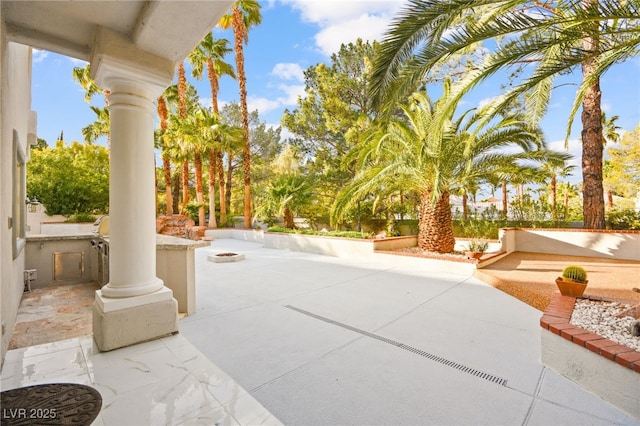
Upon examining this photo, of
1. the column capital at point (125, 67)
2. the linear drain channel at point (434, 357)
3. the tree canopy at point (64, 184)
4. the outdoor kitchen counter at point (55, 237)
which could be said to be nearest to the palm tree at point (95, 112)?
the tree canopy at point (64, 184)

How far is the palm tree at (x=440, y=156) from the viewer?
7465 millimetres

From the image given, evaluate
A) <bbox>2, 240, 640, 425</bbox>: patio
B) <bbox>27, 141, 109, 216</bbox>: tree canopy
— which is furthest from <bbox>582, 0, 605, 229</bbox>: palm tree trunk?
<bbox>27, 141, 109, 216</bbox>: tree canopy

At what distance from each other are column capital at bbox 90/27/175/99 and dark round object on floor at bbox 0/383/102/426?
9.02 feet

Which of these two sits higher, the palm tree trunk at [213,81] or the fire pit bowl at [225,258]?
the palm tree trunk at [213,81]

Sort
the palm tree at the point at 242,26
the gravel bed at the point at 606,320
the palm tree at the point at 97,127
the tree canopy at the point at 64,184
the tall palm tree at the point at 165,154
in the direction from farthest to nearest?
the palm tree at the point at 97,127, the tall palm tree at the point at 165,154, the tree canopy at the point at 64,184, the palm tree at the point at 242,26, the gravel bed at the point at 606,320

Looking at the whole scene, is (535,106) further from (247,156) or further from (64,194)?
(64,194)

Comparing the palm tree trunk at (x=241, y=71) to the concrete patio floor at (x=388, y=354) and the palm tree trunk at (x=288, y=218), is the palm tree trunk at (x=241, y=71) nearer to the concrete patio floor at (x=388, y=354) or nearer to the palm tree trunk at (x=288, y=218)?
the palm tree trunk at (x=288, y=218)

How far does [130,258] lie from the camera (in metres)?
3.07

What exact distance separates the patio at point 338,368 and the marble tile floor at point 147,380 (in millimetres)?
10

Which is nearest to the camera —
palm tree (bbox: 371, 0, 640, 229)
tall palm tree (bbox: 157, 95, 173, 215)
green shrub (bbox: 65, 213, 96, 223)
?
palm tree (bbox: 371, 0, 640, 229)

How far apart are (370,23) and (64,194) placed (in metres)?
20.1

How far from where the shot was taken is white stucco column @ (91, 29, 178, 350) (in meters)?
2.90

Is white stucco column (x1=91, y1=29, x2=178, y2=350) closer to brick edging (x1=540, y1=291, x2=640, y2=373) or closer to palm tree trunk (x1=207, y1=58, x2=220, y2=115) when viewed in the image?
brick edging (x1=540, y1=291, x2=640, y2=373)

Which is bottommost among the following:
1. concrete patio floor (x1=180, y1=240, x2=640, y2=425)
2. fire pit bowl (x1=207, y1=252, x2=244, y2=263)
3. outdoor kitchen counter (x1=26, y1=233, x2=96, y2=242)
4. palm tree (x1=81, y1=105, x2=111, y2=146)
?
concrete patio floor (x1=180, y1=240, x2=640, y2=425)
